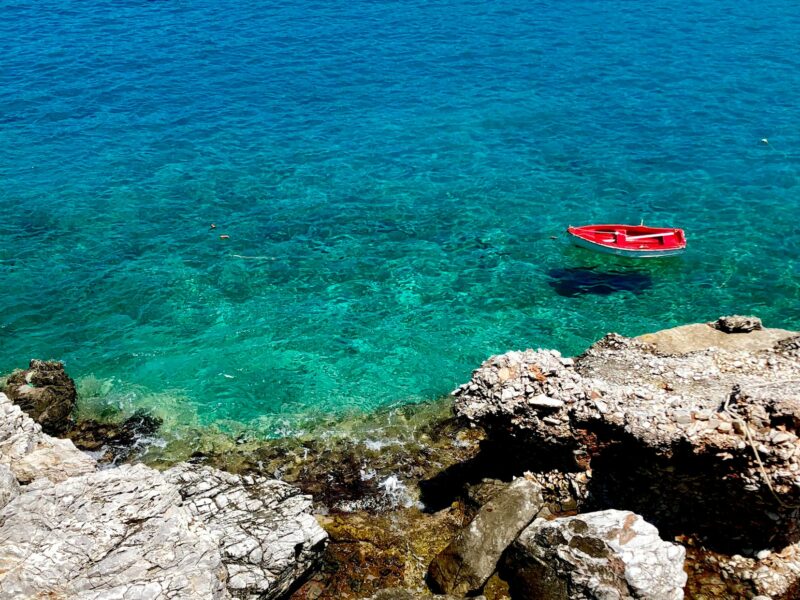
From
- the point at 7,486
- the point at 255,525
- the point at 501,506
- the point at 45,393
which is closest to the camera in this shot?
the point at 7,486

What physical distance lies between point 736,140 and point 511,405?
2704 cm

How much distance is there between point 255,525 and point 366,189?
20878mm

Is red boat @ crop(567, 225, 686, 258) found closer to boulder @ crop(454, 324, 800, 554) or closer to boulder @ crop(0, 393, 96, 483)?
boulder @ crop(454, 324, 800, 554)

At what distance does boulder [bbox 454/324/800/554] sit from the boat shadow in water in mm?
8190

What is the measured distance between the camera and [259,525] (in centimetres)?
1429

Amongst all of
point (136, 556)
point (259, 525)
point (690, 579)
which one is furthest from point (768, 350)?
point (136, 556)

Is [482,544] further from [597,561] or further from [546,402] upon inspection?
[546,402]

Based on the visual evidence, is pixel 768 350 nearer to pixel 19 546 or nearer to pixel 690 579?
pixel 690 579

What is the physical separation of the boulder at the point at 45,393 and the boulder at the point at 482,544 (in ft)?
37.3

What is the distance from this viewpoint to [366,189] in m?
32.8

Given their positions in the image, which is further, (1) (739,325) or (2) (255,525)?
(1) (739,325)

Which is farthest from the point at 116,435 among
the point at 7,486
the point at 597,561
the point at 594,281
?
the point at 594,281

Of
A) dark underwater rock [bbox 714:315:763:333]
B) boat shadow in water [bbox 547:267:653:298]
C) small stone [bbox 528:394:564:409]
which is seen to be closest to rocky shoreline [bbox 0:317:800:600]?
small stone [bbox 528:394:564:409]

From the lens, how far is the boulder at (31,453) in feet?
49.7
